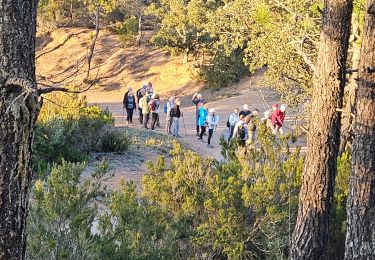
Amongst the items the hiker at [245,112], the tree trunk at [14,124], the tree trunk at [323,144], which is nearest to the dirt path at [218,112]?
the hiker at [245,112]

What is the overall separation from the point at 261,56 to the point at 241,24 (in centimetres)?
241

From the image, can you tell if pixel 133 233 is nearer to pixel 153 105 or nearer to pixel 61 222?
pixel 61 222

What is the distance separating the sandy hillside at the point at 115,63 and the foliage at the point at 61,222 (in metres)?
31.5

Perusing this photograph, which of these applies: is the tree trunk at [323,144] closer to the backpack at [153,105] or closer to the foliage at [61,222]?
the foliage at [61,222]

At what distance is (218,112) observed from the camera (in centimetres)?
2995

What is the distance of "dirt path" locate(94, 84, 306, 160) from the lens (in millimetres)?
20484

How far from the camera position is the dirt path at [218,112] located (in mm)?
20484

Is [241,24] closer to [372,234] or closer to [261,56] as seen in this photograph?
[261,56]

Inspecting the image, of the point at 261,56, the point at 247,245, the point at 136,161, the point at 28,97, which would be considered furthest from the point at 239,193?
the point at 261,56

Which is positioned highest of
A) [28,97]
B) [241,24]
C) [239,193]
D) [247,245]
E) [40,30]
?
[40,30]

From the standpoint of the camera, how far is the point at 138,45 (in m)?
45.1

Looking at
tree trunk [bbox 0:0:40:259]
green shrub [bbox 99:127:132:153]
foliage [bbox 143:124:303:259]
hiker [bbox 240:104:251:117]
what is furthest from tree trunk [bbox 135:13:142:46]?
tree trunk [bbox 0:0:40:259]

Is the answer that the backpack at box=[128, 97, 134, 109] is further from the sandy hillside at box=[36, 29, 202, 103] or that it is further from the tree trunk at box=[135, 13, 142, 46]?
the tree trunk at box=[135, 13, 142, 46]

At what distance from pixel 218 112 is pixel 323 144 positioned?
2308 cm
